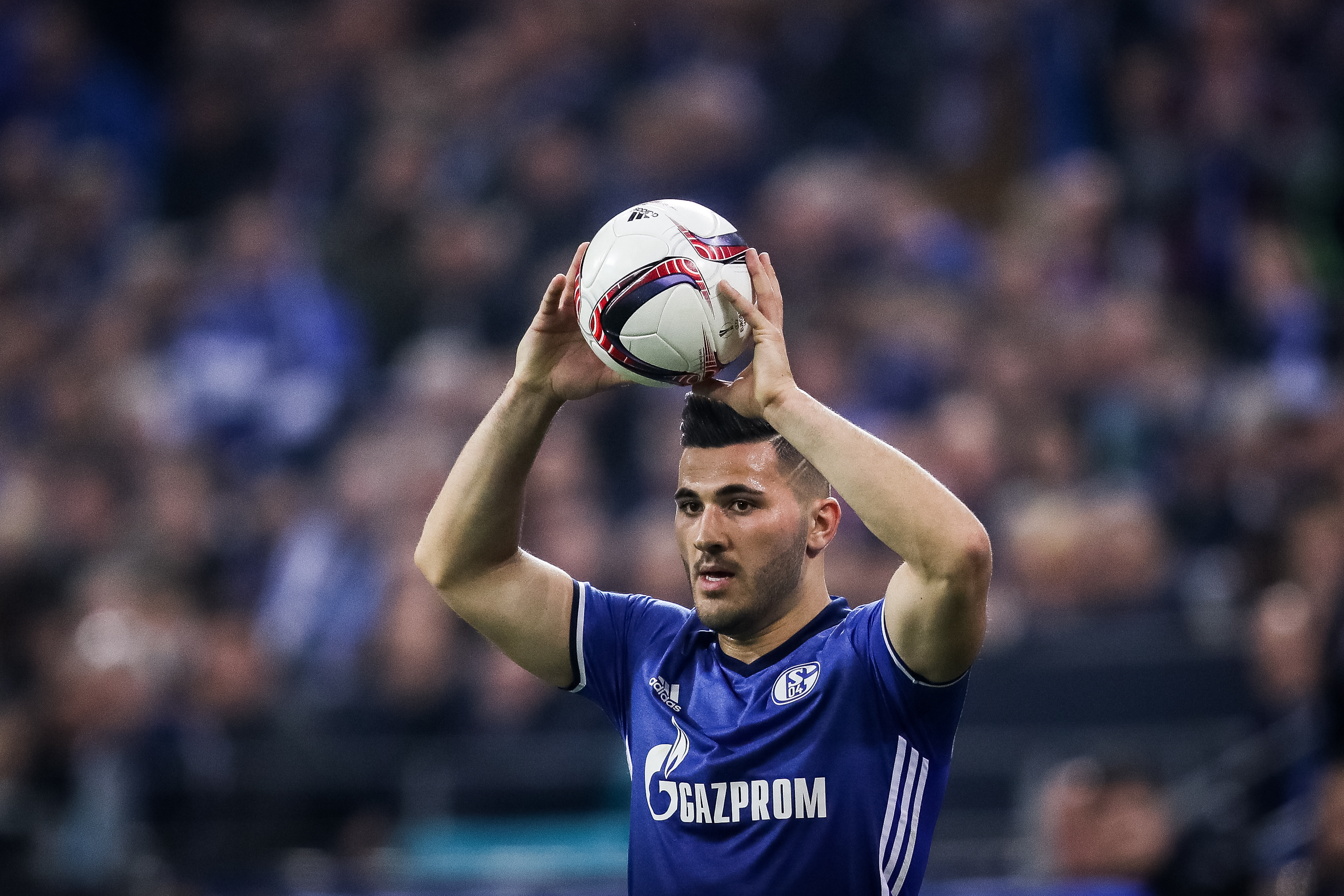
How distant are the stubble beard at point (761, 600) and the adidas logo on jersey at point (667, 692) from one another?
196 mm

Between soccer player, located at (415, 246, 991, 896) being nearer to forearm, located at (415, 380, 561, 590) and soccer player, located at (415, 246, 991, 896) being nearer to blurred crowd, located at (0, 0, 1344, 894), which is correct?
forearm, located at (415, 380, 561, 590)

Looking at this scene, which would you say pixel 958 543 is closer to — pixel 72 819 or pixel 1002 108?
pixel 72 819

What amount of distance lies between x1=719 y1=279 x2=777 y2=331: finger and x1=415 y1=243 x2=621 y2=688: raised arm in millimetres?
427

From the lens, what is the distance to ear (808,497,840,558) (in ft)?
12.7

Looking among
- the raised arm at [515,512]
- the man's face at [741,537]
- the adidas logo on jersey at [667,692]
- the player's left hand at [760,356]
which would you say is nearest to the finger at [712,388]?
the player's left hand at [760,356]

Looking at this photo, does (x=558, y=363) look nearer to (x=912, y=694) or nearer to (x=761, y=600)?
(x=761, y=600)

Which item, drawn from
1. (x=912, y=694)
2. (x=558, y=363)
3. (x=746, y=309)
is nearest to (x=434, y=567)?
(x=558, y=363)

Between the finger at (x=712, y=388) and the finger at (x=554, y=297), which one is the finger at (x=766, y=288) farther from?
the finger at (x=554, y=297)

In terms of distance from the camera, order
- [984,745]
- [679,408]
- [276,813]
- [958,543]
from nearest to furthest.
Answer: [958,543] → [984,745] → [276,813] → [679,408]

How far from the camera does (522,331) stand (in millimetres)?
10172

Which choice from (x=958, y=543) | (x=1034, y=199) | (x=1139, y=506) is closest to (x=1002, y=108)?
(x=1034, y=199)

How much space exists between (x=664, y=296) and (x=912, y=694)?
1.05 meters

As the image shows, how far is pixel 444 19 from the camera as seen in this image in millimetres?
13086

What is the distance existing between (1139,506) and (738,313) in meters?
4.68
